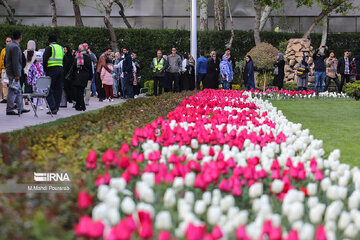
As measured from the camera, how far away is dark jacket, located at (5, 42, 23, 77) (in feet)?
42.5

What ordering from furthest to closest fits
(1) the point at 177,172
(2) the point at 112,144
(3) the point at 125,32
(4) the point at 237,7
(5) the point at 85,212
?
(4) the point at 237,7, (3) the point at 125,32, (2) the point at 112,144, (1) the point at 177,172, (5) the point at 85,212

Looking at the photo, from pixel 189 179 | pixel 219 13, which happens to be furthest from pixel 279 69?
pixel 189 179

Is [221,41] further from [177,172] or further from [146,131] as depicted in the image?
[177,172]

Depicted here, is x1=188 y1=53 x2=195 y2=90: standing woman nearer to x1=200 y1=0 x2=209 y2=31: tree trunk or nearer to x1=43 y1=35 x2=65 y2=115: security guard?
x1=43 y1=35 x2=65 y2=115: security guard

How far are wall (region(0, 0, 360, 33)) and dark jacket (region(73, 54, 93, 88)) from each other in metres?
21.6

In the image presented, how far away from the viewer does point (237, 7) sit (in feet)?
126

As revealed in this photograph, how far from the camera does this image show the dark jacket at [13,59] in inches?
511

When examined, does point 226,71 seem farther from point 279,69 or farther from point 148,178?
point 148,178

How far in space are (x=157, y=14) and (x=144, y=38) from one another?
9.53 meters

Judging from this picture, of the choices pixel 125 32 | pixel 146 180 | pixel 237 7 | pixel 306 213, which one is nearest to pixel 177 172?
pixel 146 180

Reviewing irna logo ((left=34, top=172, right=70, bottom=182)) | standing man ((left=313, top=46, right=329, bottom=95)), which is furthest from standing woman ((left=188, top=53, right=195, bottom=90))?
irna logo ((left=34, top=172, right=70, bottom=182))

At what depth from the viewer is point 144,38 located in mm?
28953

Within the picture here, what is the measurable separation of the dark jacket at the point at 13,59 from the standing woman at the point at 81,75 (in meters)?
2.80

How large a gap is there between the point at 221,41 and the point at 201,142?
80.9 feet
